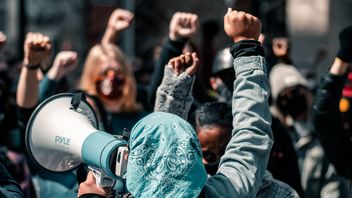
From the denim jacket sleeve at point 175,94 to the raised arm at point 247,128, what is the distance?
68cm

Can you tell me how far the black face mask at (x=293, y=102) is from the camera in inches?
277

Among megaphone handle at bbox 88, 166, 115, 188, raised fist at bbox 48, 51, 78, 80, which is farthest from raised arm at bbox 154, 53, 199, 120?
raised fist at bbox 48, 51, 78, 80

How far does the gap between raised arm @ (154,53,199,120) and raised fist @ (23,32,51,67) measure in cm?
84

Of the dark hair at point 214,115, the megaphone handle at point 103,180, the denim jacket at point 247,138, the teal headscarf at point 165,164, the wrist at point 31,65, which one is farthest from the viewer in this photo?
the wrist at point 31,65

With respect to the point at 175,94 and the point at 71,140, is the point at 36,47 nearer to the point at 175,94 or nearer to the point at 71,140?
the point at 175,94

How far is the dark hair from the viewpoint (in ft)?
13.2

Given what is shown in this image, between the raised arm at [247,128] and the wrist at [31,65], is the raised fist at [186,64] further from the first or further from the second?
the wrist at [31,65]

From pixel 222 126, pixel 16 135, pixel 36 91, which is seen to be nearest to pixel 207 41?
pixel 16 135

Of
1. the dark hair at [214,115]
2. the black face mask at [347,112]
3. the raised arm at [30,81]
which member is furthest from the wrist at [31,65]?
the black face mask at [347,112]

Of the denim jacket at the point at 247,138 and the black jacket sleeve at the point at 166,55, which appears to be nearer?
the denim jacket at the point at 247,138

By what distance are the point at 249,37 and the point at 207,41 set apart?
21.6ft

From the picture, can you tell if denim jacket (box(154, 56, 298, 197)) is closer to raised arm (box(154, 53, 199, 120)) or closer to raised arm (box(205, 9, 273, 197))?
raised arm (box(205, 9, 273, 197))

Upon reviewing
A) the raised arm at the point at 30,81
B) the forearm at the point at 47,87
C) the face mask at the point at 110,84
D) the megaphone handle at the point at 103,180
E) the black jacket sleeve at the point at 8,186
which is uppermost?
the megaphone handle at the point at 103,180

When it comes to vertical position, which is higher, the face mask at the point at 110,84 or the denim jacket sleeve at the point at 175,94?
the denim jacket sleeve at the point at 175,94
